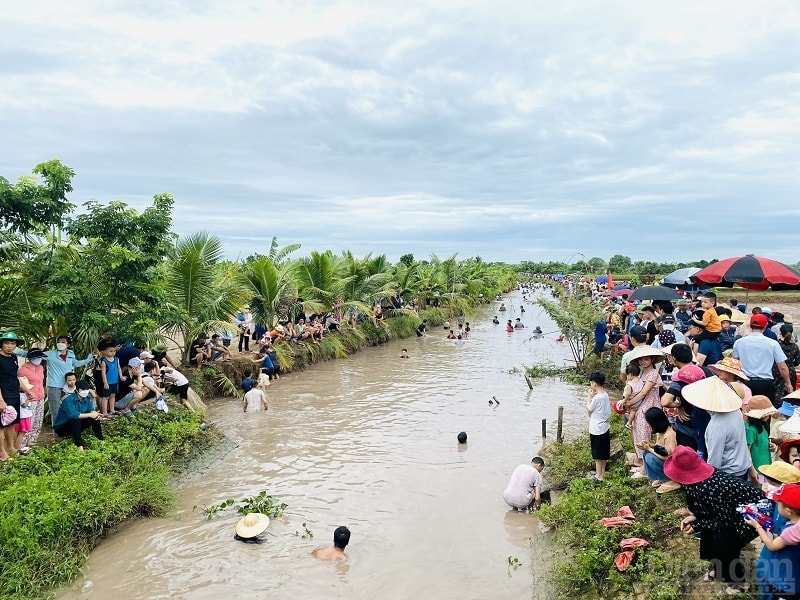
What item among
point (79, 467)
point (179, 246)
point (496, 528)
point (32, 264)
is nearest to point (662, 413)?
point (496, 528)

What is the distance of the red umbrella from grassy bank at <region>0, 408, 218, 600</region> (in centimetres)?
954

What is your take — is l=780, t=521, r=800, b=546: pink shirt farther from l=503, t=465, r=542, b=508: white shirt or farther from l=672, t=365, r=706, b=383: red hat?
l=503, t=465, r=542, b=508: white shirt

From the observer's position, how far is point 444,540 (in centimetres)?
673

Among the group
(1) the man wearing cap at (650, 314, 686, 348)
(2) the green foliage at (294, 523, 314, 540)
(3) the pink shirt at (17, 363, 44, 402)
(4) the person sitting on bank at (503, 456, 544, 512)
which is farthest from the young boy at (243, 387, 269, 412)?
(1) the man wearing cap at (650, 314, 686, 348)

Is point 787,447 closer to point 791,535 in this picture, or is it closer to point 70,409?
point 791,535

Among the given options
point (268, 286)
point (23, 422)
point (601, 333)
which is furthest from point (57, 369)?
point (601, 333)

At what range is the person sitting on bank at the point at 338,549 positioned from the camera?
621cm

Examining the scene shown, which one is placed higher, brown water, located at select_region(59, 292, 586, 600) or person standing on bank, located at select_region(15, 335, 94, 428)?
person standing on bank, located at select_region(15, 335, 94, 428)

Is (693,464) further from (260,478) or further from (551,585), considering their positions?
(260,478)

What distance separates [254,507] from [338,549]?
1.67m

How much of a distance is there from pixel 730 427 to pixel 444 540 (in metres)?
3.75

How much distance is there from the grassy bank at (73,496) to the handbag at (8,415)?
1.69 ft

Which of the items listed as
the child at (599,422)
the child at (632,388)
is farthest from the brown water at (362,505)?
the child at (632,388)

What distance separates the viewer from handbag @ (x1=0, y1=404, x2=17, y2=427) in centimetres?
657
